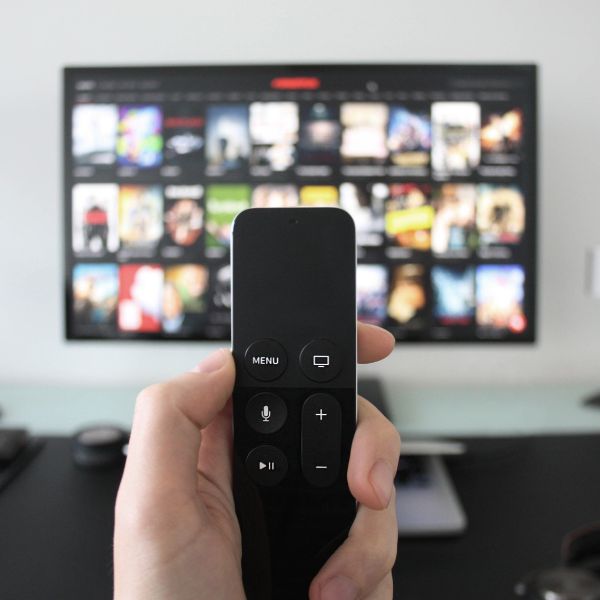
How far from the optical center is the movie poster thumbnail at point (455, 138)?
904 mm

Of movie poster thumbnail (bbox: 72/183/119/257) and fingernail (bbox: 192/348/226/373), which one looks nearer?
fingernail (bbox: 192/348/226/373)

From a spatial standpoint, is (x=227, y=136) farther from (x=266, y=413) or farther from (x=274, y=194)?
(x=266, y=413)

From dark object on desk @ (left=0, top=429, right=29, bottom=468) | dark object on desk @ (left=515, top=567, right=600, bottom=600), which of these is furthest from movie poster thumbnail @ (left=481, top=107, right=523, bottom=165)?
dark object on desk @ (left=0, top=429, right=29, bottom=468)

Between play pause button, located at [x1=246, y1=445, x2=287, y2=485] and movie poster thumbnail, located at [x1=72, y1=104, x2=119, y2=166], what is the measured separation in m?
0.64

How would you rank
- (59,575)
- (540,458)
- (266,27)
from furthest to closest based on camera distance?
(266,27) < (540,458) < (59,575)

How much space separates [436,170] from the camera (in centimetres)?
91

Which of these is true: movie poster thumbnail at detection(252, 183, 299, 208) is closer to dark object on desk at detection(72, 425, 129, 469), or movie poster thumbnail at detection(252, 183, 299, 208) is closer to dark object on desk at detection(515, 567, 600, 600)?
dark object on desk at detection(72, 425, 129, 469)

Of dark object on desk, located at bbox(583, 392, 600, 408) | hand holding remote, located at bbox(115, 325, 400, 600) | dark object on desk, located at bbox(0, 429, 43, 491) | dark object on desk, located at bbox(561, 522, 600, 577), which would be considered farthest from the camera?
dark object on desk, located at bbox(583, 392, 600, 408)

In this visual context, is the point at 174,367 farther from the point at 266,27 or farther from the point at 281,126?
the point at 266,27

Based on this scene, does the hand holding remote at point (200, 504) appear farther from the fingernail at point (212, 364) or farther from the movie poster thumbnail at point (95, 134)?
the movie poster thumbnail at point (95, 134)

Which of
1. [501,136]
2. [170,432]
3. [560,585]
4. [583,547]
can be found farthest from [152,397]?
[501,136]

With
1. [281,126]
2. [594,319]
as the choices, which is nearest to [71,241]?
[281,126]

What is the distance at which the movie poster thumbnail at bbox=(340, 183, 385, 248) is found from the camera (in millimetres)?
918

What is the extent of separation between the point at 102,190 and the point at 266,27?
0.46 meters
